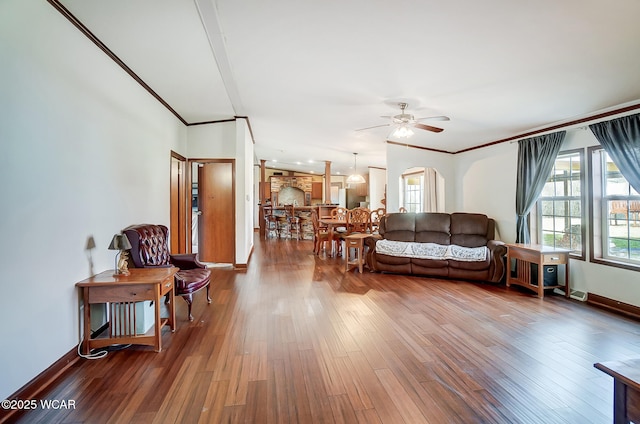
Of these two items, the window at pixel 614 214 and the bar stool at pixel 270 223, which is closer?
the window at pixel 614 214

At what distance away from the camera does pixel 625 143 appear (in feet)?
10.8

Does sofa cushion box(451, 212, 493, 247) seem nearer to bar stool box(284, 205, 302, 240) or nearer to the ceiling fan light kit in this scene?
the ceiling fan light kit

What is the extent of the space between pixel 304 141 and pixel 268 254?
2863 millimetres

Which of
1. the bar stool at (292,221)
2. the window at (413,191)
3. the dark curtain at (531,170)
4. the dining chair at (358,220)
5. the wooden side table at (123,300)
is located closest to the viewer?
the wooden side table at (123,300)

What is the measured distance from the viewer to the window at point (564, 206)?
4.05 metres

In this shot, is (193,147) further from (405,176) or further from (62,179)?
(405,176)

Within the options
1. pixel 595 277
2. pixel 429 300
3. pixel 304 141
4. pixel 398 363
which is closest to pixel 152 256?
pixel 398 363

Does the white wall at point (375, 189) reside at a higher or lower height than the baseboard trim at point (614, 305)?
higher

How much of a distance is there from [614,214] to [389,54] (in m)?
3.42

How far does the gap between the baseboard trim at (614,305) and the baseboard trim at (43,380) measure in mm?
5384

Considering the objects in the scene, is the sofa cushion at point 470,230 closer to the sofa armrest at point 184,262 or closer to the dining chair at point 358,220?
the dining chair at point 358,220

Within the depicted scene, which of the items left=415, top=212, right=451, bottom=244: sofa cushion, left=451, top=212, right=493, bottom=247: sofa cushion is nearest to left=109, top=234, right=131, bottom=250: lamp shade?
left=415, top=212, right=451, bottom=244: sofa cushion

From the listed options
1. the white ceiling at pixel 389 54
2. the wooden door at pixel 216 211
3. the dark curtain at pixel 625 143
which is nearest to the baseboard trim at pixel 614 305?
the dark curtain at pixel 625 143

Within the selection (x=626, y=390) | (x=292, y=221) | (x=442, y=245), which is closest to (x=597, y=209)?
(x=442, y=245)
